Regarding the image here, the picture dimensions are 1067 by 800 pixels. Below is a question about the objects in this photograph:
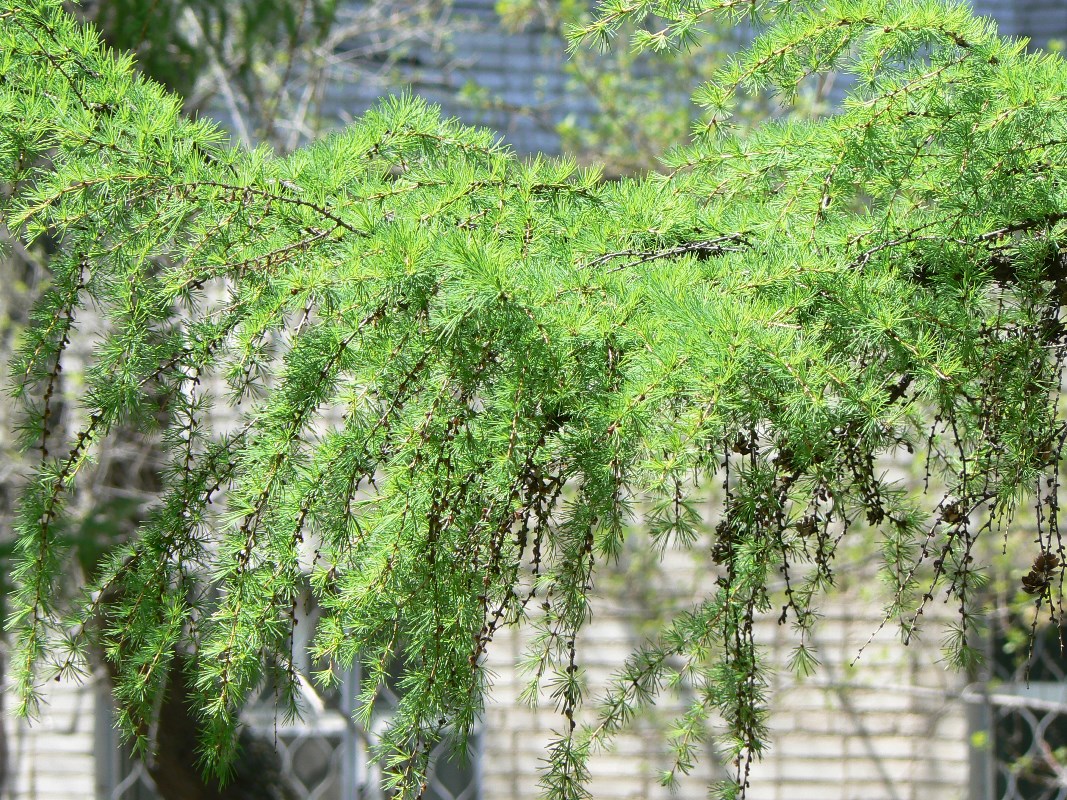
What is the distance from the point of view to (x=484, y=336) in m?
1.07

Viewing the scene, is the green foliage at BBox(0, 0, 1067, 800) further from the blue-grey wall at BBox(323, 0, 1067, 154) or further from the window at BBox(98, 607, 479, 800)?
the blue-grey wall at BBox(323, 0, 1067, 154)

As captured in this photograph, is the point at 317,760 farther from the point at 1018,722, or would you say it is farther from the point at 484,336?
the point at 484,336

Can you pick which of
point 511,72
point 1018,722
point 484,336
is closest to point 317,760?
point 1018,722

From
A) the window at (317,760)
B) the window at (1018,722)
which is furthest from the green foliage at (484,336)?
the window at (1018,722)

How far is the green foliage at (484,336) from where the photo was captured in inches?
42.0

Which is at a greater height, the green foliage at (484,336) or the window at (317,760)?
the green foliage at (484,336)

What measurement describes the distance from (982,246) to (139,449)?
292 centimetres

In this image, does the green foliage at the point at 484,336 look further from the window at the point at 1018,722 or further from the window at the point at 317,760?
the window at the point at 1018,722

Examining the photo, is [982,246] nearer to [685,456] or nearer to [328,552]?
[685,456]

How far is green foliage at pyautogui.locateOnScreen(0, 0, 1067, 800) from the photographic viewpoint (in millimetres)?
1067

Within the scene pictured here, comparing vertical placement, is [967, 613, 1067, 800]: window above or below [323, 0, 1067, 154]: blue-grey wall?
below

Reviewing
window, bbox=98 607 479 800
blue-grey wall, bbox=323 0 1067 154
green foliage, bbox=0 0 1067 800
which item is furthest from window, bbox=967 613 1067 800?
green foliage, bbox=0 0 1067 800

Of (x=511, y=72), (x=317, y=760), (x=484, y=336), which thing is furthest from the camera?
(x=511, y=72)

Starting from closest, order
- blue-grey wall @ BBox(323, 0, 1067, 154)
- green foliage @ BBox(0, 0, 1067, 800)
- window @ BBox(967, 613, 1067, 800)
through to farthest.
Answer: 1. green foliage @ BBox(0, 0, 1067, 800)
2. window @ BBox(967, 613, 1067, 800)
3. blue-grey wall @ BBox(323, 0, 1067, 154)
